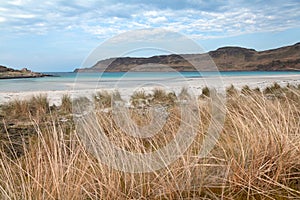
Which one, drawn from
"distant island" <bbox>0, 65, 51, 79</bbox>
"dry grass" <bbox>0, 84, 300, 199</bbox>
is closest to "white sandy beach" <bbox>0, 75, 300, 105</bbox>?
"dry grass" <bbox>0, 84, 300, 199</bbox>

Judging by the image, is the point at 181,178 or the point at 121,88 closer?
the point at 181,178

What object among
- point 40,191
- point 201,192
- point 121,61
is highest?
point 121,61

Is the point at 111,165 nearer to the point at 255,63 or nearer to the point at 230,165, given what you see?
the point at 230,165

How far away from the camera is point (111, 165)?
2162 mm

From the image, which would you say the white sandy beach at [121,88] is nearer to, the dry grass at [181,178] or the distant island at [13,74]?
the dry grass at [181,178]

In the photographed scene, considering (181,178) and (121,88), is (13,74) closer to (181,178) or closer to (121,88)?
(121,88)

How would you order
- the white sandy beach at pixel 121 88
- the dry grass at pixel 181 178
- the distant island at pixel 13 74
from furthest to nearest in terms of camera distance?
the distant island at pixel 13 74
the white sandy beach at pixel 121 88
the dry grass at pixel 181 178

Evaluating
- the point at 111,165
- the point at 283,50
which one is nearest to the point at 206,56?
the point at 111,165

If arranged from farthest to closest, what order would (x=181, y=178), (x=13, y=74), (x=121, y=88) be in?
1. (x=13, y=74)
2. (x=121, y=88)
3. (x=181, y=178)

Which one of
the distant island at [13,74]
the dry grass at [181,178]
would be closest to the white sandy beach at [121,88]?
the dry grass at [181,178]

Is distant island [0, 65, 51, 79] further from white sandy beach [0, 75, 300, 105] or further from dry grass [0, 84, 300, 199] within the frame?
dry grass [0, 84, 300, 199]

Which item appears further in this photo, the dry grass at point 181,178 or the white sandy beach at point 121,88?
the white sandy beach at point 121,88

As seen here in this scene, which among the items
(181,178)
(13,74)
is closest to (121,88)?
(181,178)

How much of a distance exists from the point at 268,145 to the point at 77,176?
4.68 feet
